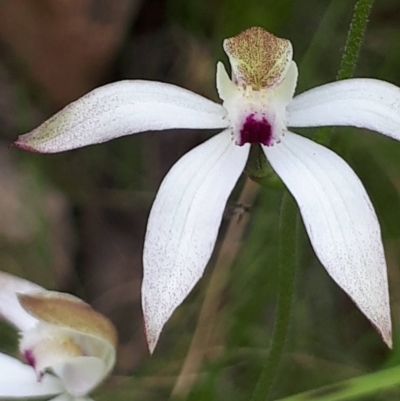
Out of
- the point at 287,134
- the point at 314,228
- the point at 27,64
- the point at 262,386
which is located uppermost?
the point at 27,64

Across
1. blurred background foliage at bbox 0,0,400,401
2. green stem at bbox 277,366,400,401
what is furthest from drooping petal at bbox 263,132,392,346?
blurred background foliage at bbox 0,0,400,401

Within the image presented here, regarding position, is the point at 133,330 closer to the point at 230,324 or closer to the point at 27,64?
the point at 230,324

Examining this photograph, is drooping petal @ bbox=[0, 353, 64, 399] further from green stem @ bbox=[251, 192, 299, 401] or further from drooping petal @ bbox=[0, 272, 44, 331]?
green stem @ bbox=[251, 192, 299, 401]

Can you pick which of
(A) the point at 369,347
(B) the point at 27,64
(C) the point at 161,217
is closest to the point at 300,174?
(C) the point at 161,217

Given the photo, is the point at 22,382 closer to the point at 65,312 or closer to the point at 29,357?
the point at 29,357

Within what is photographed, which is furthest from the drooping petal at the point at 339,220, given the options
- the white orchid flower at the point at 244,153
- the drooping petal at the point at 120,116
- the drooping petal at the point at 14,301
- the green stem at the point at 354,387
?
the drooping petal at the point at 14,301

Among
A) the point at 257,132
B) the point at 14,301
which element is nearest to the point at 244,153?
the point at 257,132
